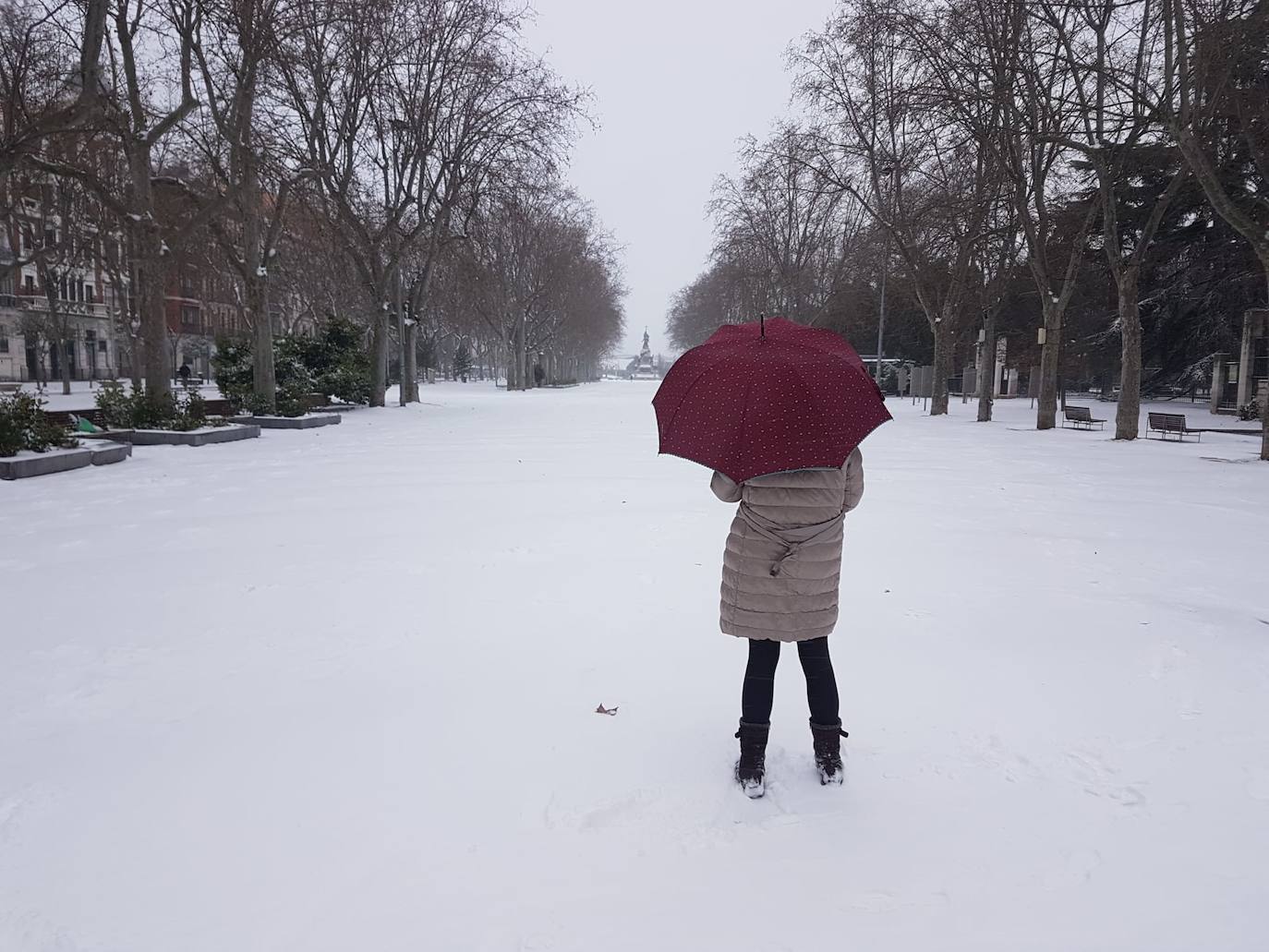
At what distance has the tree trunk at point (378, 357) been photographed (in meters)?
27.3

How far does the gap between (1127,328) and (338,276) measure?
32.6 m

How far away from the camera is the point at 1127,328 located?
56.6 feet

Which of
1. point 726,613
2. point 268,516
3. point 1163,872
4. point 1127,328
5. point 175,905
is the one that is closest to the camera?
point 175,905

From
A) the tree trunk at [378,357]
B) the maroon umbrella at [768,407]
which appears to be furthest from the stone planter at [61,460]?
the tree trunk at [378,357]

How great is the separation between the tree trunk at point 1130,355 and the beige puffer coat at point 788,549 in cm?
1732

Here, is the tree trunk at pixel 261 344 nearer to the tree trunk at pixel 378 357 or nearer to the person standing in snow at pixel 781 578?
Result: the tree trunk at pixel 378 357

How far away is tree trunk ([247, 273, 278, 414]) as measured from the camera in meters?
19.6

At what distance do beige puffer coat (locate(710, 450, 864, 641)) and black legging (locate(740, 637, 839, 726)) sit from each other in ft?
0.29

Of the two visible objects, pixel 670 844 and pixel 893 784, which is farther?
pixel 893 784

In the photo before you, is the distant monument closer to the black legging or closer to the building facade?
the building facade

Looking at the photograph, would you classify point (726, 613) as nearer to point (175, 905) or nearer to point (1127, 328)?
point (175, 905)

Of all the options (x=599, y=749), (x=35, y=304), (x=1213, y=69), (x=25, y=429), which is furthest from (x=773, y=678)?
(x=35, y=304)

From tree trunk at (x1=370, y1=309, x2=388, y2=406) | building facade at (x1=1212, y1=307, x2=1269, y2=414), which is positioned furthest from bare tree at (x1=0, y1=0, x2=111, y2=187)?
building facade at (x1=1212, y1=307, x2=1269, y2=414)

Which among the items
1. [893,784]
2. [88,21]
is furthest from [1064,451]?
[88,21]
